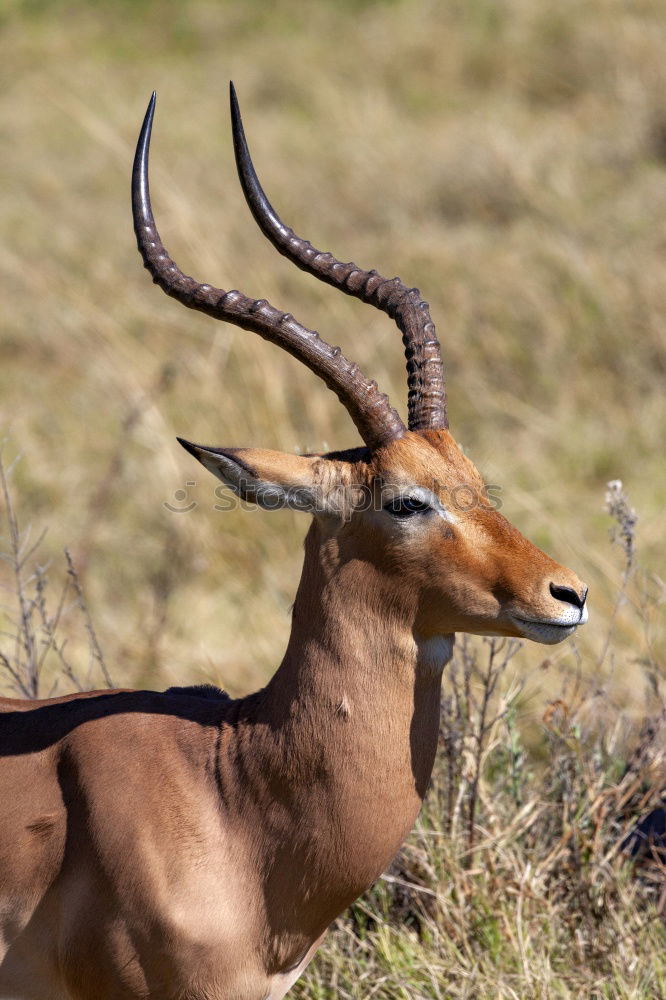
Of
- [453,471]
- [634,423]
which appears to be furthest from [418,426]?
[634,423]

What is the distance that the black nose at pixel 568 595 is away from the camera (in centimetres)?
280

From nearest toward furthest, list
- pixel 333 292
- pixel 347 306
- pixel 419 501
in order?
pixel 419 501, pixel 347 306, pixel 333 292

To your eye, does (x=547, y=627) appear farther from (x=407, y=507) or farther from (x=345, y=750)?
(x=345, y=750)

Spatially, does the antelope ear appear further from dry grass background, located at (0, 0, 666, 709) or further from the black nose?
dry grass background, located at (0, 0, 666, 709)

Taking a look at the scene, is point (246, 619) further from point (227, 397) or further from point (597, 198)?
point (597, 198)

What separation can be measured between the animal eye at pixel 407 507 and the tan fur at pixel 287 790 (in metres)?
0.02

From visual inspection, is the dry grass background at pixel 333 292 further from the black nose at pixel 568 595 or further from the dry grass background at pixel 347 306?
the black nose at pixel 568 595

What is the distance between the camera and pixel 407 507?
293cm

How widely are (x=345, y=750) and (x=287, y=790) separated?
18cm

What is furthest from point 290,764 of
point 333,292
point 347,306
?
point 333,292

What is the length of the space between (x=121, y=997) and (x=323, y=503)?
1.28 meters

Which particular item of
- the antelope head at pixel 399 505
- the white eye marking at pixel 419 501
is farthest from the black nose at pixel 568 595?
the white eye marking at pixel 419 501

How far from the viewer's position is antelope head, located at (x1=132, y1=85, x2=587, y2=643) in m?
Result: 2.84

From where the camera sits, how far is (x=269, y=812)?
3012mm
